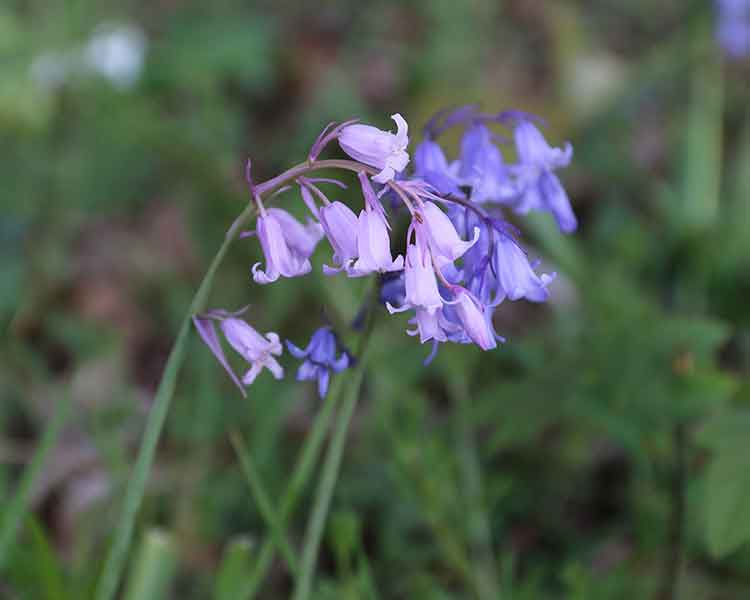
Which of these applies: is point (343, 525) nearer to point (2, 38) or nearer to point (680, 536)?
point (680, 536)

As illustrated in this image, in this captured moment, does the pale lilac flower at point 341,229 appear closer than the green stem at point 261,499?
Yes

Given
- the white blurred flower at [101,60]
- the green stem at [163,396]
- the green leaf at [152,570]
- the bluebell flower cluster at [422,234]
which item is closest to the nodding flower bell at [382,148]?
the bluebell flower cluster at [422,234]

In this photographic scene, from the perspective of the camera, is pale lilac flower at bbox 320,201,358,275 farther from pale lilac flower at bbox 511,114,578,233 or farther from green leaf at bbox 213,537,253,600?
green leaf at bbox 213,537,253,600

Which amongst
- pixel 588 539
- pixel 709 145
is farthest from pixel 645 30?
pixel 588 539

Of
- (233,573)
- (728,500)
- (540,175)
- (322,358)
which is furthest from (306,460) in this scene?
(728,500)

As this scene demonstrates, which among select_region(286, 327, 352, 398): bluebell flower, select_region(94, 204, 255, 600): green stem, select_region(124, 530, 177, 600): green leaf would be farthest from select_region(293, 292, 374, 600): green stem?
select_region(124, 530, 177, 600): green leaf

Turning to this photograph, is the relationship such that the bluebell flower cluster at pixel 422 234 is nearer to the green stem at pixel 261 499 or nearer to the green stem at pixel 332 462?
the green stem at pixel 332 462

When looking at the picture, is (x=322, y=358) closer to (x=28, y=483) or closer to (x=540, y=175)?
(x=540, y=175)
